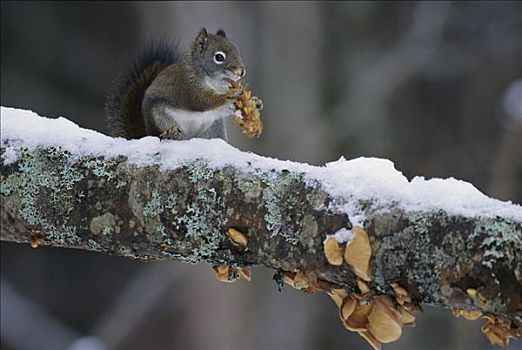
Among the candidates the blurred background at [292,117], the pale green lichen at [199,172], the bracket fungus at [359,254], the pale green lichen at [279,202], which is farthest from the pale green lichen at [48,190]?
the blurred background at [292,117]

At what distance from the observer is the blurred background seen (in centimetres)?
418

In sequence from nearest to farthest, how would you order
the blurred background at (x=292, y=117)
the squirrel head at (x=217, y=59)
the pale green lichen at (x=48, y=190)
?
1. the pale green lichen at (x=48, y=190)
2. the squirrel head at (x=217, y=59)
3. the blurred background at (x=292, y=117)

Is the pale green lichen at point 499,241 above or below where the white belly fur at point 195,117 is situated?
below

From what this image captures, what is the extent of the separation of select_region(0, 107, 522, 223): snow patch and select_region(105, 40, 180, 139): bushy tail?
0.59m

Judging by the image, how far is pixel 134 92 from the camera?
1.83 m

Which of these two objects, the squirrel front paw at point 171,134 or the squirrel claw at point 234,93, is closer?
the squirrel front paw at point 171,134

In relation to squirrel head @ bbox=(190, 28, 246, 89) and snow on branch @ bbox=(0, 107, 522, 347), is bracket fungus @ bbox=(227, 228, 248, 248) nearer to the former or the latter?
snow on branch @ bbox=(0, 107, 522, 347)

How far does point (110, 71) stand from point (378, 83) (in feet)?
5.43

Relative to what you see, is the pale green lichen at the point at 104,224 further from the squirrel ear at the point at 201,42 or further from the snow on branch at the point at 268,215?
the squirrel ear at the point at 201,42

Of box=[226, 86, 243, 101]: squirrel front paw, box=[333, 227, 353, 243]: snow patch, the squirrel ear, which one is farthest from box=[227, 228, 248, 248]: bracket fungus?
the squirrel ear

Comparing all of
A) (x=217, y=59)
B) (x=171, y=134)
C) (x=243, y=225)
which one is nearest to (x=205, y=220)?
(x=243, y=225)

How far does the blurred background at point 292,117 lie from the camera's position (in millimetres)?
4180

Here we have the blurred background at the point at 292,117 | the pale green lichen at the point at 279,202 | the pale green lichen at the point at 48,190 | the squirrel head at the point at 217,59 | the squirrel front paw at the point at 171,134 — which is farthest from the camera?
the blurred background at the point at 292,117

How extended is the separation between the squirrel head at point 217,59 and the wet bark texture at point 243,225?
0.67 meters
